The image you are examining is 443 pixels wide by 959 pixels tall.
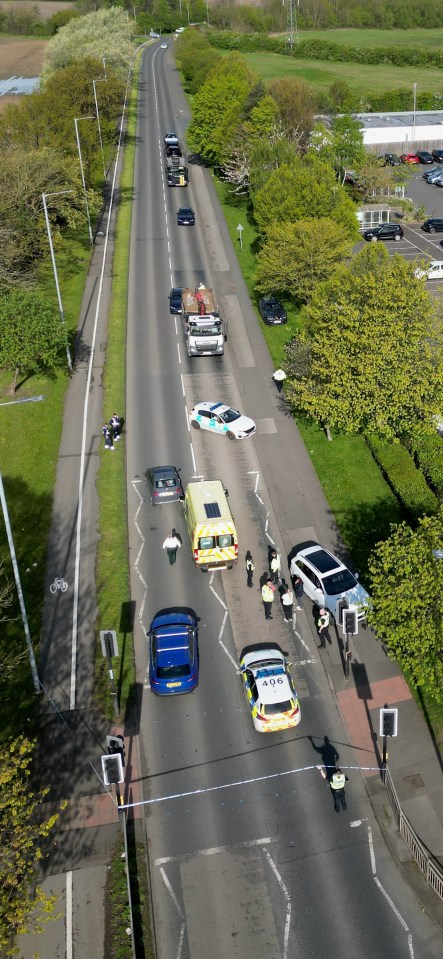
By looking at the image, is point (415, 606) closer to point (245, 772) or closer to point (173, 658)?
point (245, 772)

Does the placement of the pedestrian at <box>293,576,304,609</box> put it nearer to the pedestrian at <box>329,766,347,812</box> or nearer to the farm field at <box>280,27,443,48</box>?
the pedestrian at <box>329,766,347,812</box>

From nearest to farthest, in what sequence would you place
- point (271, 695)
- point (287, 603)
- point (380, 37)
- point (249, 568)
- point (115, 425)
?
point (271, 695) < point (287, 603) < point (249, 568) < point (115, 425) < point (380, 37)

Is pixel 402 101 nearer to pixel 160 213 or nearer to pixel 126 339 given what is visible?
pixel 160 213

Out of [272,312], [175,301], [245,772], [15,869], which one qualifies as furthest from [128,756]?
[175,301]

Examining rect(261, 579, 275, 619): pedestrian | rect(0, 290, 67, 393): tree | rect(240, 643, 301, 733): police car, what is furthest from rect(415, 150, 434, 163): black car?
rect(240, 643, 301, 733): police car

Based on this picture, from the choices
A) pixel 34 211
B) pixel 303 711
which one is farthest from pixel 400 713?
pixel 34 211

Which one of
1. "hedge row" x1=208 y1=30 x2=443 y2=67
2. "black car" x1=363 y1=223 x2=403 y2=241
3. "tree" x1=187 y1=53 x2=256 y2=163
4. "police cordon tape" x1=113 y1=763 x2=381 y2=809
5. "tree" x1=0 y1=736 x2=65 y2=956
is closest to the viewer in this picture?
"tree" x1=0 y1=736 x2=65 y2=956
